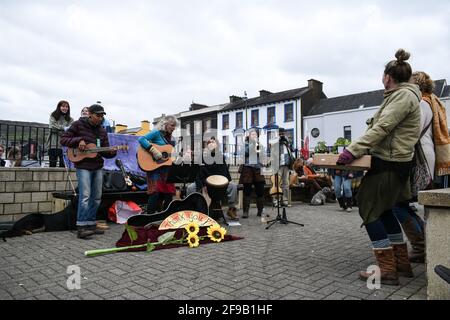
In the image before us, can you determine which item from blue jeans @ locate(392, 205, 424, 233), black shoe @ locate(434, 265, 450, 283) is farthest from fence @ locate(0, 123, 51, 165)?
black shoe @ locate(434, 265, 450, 283)

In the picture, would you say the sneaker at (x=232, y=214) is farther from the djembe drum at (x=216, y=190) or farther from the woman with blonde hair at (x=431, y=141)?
the woman with blonde hair at (x=431, y=141)

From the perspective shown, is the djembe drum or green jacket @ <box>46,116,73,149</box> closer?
the djembe drum

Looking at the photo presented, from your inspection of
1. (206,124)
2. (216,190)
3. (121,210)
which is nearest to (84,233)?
(121,210)

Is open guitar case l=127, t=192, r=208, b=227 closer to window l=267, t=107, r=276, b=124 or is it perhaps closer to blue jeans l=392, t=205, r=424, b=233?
blue jeans l=392, t=205, r=424, b=233

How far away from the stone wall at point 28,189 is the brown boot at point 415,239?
698cm

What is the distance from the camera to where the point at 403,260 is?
3475 mm

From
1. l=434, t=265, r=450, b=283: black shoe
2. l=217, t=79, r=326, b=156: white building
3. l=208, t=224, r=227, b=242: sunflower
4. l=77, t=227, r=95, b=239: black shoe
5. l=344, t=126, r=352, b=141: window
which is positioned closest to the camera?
l=434, t=265, r=450, b=283: black shoe

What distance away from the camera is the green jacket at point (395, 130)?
3072mm

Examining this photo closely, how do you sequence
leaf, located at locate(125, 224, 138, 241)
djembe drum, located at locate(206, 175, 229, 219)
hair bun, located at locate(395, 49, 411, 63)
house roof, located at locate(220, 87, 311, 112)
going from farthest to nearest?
1. house roof, located at locate(220, 87, 311, 112)
2. djembe drum, located at locate(206, 175, 229, 219)
3. leaf, located at locate(125, 224, 138, 241)
4. hair bun, located at locate(395, 49, 411, 63)

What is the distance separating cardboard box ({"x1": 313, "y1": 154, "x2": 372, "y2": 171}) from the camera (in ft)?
10.3

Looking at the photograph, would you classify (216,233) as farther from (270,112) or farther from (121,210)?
(270,112)

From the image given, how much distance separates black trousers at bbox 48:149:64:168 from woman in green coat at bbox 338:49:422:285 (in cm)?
715

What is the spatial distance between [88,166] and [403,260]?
A: 4907mm
